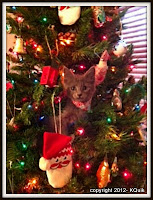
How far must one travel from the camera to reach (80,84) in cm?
92

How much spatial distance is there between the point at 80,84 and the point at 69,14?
0.89 feet

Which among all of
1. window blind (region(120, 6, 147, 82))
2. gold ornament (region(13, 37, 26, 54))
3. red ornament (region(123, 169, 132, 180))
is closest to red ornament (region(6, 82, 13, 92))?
gold ornament (region(13, 37, 26, 54))

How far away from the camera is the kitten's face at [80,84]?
913 millimetres

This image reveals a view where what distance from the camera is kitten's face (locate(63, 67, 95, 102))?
91 cm

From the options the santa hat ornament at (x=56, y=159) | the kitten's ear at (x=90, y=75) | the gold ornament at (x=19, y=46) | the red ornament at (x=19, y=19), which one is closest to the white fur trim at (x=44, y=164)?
the santa hat ornament at (x=56, y=159)

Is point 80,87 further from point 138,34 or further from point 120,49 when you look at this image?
point 138,34

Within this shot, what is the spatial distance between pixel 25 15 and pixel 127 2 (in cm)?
40

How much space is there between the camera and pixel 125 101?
1.06 m

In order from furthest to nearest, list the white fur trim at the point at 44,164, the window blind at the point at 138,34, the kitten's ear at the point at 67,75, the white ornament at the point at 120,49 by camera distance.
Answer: the window blind at the point at 138,34 → the white ornament at the point at 120,49 → the kitten's ear at the point at 67,75 → the white fur trim at the point at 44,164

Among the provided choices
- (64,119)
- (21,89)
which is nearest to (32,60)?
(21,89)

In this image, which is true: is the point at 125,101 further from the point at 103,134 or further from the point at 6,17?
the point at 6,17

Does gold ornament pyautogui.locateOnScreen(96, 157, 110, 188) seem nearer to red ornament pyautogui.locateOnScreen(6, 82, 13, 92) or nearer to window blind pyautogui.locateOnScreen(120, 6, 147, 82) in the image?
red ornament pyautogui.locateOnScreen(6, 82, 13, 92)

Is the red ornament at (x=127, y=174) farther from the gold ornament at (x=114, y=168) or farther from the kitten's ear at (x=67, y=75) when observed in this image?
the kitten's ear at (x=67, y=75)

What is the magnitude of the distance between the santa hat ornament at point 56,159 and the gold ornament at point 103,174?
14 centimetres
